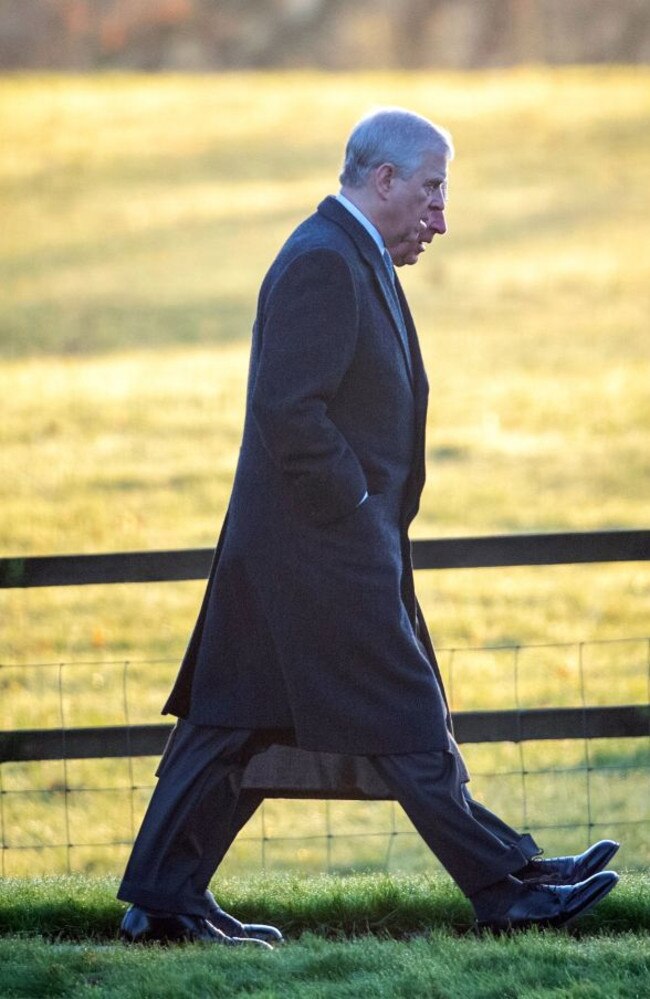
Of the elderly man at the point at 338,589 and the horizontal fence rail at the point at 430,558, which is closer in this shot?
the elderly man at the point at 338,589

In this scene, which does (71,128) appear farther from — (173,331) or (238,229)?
(173,331)

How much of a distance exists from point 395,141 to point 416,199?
0.15 metres

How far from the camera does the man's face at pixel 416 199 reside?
4.37 metres

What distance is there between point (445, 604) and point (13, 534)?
357 cm

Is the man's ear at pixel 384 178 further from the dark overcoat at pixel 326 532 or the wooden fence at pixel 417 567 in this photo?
the wooden fence at pixel 417 567

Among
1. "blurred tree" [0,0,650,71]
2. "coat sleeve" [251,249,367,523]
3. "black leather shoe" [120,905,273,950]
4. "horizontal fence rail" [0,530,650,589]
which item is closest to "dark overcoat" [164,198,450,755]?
"coat sleeve" [251,249,367,523]

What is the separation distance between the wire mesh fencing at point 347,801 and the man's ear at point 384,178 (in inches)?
103

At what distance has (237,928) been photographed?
4617 millimetres

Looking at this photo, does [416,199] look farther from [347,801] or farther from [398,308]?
[347,801]

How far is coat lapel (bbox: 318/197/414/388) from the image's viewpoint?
14.3 feet

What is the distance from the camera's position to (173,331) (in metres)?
21.1

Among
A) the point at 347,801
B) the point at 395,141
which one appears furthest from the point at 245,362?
the point at 395,141

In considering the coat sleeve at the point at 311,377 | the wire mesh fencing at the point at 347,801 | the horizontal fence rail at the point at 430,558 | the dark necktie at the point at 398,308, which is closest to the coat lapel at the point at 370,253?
the dark necktie at the point at 398,308

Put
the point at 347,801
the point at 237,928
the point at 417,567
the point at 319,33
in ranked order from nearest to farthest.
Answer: the point at 237,928 < the point at 417,567 < the point at 347,801 < the point at 319,33
